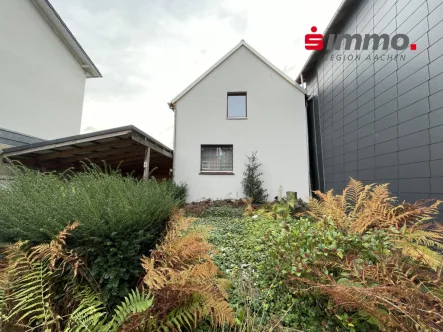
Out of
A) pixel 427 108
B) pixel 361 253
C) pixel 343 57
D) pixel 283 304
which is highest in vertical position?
pixel 343 57

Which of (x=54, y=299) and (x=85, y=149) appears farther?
(x=85, y=149)

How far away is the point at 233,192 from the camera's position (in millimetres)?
8172

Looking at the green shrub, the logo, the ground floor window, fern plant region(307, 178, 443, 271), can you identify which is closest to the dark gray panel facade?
the logo

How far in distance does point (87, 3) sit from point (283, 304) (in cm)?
870

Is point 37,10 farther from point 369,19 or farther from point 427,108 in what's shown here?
point 427,108

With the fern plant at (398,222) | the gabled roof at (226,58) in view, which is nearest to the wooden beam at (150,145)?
Answer: the gabled roof at (226,58)

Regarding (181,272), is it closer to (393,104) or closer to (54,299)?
(54,299)

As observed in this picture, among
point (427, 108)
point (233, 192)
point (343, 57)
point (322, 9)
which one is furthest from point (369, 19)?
point (233, 192)

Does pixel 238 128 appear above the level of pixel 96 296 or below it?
above

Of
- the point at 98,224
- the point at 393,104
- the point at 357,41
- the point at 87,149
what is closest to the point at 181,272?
the point at 98,224

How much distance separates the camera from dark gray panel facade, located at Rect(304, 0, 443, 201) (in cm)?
343

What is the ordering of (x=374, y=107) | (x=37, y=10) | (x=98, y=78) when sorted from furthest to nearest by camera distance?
(x=98, y=78) → (x=37, y=10) → (x=374, y=107)

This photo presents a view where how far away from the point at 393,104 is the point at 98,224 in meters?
5.67

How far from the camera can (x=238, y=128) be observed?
27.6 ft
